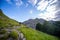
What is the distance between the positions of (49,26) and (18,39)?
38.4m

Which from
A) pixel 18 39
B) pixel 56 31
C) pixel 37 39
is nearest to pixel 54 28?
pixel 56 31

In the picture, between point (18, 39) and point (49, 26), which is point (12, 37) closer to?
point (18, 39)

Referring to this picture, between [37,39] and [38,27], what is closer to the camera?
[37,39]

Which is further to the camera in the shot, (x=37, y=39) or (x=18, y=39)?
(x=37, y=39)

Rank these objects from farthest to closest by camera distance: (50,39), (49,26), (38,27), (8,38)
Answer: (38,27), (49,26), (50,39), (8,38)

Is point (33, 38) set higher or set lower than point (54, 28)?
lower

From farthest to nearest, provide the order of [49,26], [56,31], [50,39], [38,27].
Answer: [38,27] < [49,26] < [56,31] < [50,39]

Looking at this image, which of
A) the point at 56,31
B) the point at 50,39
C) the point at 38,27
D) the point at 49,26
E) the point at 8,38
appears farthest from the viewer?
the point at 38,27

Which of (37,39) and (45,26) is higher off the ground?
(45,26)

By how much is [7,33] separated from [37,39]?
15.5 meters

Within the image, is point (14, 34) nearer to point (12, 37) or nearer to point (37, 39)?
point (12, 37)

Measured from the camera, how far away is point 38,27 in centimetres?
7350

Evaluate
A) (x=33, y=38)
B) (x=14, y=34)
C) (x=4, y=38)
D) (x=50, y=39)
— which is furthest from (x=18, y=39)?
(x=50, y=39)

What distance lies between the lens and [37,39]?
1692 inches
